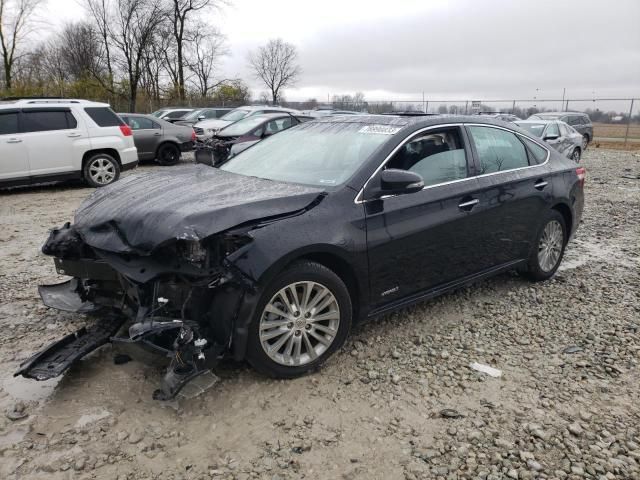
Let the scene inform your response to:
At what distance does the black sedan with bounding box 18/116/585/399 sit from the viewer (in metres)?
2.78

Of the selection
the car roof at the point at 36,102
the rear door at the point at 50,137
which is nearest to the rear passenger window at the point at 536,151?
the rear door at the point at 50,137

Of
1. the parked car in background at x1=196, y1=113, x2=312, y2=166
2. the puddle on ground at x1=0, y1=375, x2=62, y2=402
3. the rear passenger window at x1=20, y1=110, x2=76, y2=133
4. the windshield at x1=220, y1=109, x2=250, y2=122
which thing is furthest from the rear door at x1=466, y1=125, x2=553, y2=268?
the windshield at x1=220, y1=109, x2=250, y2=122

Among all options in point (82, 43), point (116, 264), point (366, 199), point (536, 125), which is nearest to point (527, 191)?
point (366, 199)

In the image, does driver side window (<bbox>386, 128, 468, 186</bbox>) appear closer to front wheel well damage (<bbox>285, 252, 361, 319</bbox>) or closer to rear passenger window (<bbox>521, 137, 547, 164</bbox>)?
front wheel well damage (<bbox>285, 252, 361, 319</bbox>)

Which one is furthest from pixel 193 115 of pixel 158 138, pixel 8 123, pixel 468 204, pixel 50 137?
pixel 468 204

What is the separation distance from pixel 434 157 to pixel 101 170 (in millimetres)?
8250

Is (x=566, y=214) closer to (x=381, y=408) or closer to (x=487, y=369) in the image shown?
(x=487, y=369)

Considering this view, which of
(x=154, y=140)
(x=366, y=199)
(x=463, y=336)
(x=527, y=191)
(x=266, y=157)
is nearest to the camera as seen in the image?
(x=366, y=199)

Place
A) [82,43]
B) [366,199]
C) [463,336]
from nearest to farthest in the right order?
[366,199], [463,336], [82,43]

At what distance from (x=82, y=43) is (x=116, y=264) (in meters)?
43.9

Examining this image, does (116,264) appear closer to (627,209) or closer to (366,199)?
(366,199)

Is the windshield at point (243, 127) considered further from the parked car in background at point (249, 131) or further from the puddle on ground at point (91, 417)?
the puddle on ground at point (91, 417)

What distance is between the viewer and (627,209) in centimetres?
865

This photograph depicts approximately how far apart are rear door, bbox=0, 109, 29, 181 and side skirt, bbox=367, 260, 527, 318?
8.31 metres
